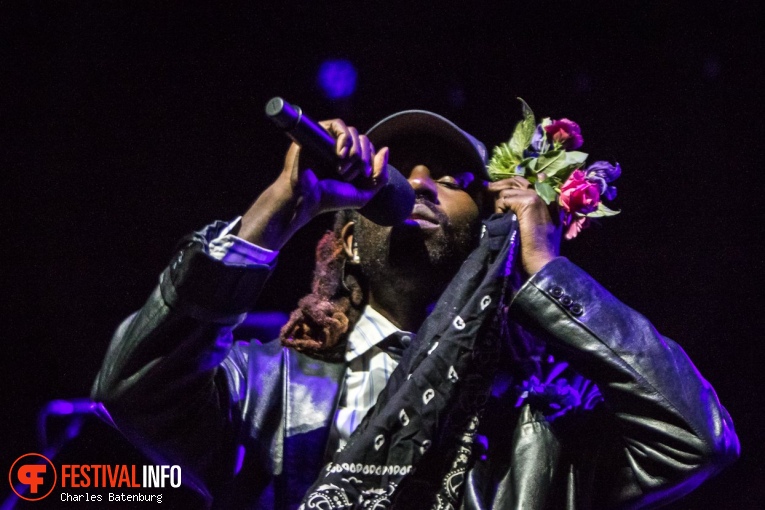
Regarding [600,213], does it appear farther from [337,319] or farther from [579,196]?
[337,319]

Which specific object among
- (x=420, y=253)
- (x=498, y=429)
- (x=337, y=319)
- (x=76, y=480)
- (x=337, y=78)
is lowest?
(x=76, y=480)

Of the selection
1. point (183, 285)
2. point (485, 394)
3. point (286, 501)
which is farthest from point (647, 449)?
point (183, 285)

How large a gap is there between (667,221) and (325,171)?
1459 mm

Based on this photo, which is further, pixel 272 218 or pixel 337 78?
pixel 337 78

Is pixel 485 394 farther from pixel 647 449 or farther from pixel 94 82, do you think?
pixel 94 82

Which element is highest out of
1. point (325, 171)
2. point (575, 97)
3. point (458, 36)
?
point (458, 36)

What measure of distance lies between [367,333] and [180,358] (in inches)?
23.2

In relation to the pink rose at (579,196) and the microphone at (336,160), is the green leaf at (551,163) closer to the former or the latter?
the pink rose at (579,196)

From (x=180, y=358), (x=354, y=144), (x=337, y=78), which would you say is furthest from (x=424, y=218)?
(x=337, y=78)

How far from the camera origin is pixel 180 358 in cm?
154

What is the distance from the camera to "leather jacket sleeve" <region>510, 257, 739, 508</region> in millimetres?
1600

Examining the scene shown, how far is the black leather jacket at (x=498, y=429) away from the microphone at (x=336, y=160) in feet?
0.86

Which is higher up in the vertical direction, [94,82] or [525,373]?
[94,82]

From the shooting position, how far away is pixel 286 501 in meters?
1.70
